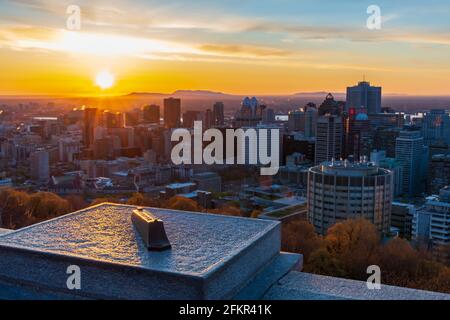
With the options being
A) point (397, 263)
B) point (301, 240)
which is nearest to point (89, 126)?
point (301, 240)

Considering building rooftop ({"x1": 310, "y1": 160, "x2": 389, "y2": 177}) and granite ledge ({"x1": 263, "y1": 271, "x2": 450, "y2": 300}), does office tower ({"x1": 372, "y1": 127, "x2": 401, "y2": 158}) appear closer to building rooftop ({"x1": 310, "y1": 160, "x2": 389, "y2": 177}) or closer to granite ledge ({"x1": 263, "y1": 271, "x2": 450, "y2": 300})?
building rooftop ({"x1": 310, "y1": 160, "x2": 389, "y2": 177})

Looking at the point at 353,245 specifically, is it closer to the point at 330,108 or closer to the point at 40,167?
the point at 40,167

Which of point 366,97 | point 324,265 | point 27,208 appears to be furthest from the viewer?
point 366,97

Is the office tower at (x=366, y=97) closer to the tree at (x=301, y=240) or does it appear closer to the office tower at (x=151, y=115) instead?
the office tower at (x=151, y=115)

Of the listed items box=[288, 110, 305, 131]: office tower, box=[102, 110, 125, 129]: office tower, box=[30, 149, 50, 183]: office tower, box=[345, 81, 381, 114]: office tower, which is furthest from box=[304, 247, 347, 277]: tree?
box=[345, 81, 381, 114]: office tower

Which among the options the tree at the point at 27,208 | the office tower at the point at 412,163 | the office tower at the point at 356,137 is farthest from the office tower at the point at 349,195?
the office tower at the point at 356,137
